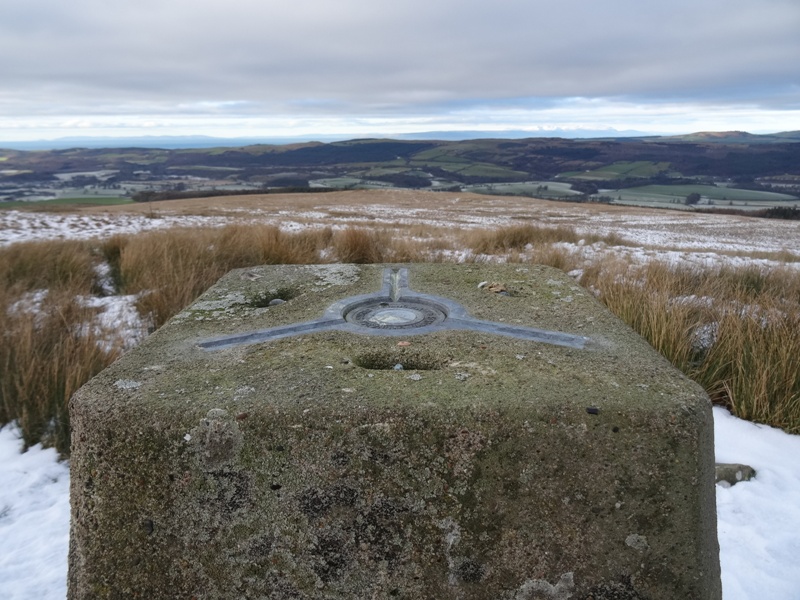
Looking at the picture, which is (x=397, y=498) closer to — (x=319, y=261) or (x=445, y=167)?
(x=319, y=261)

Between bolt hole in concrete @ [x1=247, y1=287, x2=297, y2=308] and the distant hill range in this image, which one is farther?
the distant hill range

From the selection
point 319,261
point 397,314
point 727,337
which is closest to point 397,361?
point 397,314

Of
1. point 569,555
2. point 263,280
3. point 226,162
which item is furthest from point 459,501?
point 226,162

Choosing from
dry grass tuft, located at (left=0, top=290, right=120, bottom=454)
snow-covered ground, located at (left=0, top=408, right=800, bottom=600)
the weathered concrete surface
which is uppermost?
the weathered concrete surface

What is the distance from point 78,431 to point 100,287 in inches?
179

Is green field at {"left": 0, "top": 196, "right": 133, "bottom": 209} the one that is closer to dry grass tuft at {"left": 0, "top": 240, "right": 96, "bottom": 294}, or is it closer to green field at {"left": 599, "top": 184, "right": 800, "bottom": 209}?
dry grass tuft at {"left": 0, "top": 240, "right": 96, "bottom": 294}

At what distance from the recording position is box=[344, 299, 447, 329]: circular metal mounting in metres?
2.14

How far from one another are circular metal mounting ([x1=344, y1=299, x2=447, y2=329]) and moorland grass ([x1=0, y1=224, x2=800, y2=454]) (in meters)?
1.59

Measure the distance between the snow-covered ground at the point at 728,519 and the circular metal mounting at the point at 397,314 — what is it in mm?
1316

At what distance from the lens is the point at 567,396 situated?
1440 millimetres

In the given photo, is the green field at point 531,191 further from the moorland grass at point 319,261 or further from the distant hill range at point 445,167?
the moorland grass at point 319,261

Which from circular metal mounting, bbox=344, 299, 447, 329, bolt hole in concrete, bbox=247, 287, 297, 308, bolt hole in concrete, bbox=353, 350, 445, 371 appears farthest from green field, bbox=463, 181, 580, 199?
bolt hole in concrete, bbox=353, 350, 445, 371

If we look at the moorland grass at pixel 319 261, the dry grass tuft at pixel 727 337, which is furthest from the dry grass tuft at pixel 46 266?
the dry grass tuft at pixel 727 337

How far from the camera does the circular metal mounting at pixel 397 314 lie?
2137mm
